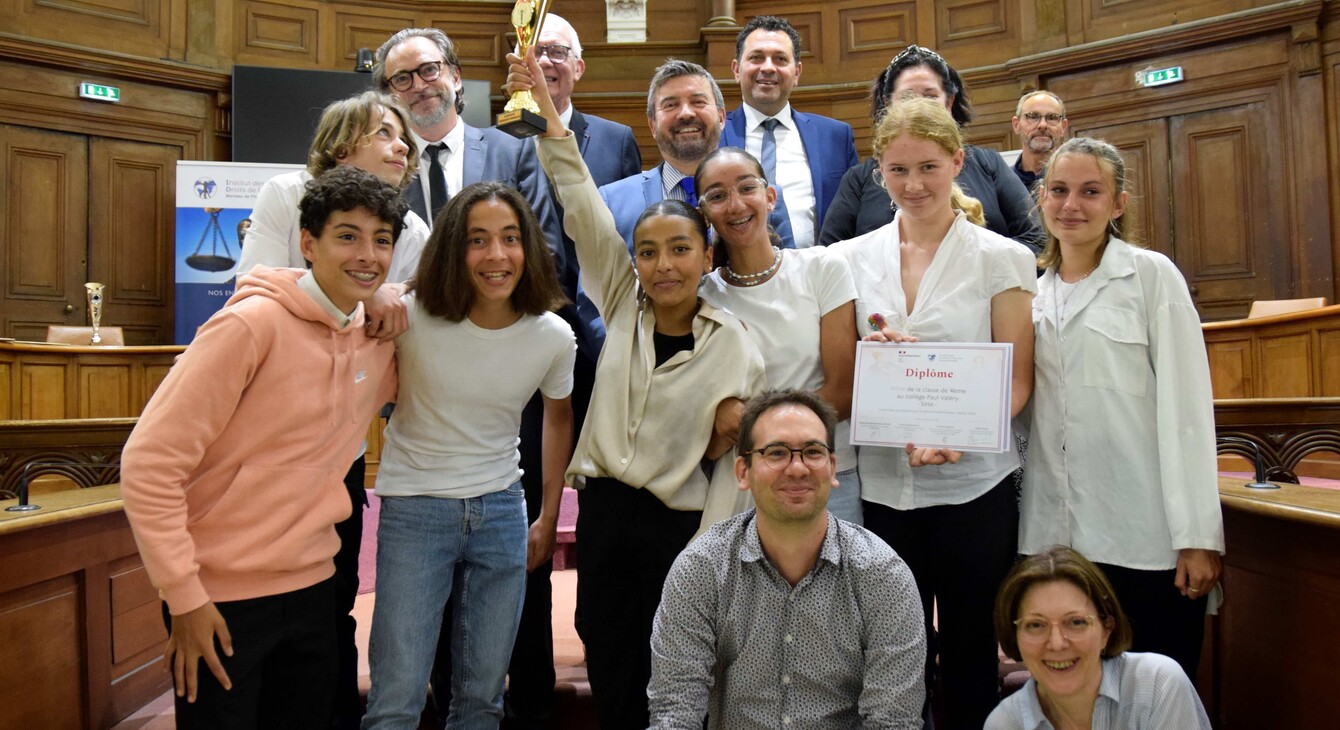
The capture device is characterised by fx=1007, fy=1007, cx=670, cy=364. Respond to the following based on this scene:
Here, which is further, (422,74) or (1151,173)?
(1151,173)

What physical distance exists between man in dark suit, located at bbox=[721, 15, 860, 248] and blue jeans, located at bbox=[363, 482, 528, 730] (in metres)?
1.26

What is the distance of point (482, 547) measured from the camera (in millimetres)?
2023

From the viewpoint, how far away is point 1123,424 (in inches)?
77.6

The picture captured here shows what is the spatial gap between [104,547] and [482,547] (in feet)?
4.00

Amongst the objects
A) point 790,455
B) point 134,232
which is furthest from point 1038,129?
point 134,232

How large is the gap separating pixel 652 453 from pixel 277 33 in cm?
686

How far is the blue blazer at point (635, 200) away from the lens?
98.2 inches

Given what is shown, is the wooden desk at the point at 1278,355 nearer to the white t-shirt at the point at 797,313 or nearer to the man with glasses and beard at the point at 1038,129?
the man with glasses and beard at the point at 1038,129

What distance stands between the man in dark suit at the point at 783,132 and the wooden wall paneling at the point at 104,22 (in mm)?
6044

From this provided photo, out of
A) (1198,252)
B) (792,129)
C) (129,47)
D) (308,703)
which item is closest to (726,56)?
(1198,252)

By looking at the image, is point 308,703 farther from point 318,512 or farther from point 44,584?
point 44,584

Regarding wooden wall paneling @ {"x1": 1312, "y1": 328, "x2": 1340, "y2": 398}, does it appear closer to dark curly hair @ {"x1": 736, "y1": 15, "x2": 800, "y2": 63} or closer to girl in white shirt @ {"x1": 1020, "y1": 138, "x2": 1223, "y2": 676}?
dark curly hair @ {"x1": 736, "y1": 15, "x2": 800, "y2": 63}

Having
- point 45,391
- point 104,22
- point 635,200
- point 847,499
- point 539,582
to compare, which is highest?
point 104,22

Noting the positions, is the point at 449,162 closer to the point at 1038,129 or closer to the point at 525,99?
the point at 525,99
